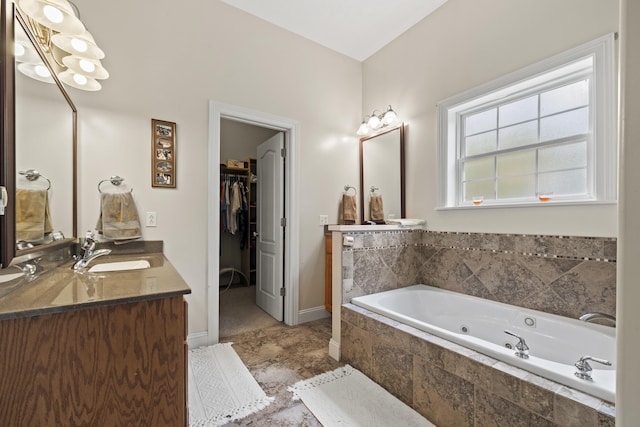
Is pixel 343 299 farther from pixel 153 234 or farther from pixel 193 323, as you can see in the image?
pixel 153 234

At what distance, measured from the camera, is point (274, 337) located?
8.27ft

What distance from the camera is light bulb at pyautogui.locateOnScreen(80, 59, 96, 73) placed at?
166 cm

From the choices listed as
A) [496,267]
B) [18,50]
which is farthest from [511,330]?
[18,50]

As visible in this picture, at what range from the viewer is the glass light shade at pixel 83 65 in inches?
64.4

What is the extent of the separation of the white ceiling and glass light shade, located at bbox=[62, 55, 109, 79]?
1375 millimetres

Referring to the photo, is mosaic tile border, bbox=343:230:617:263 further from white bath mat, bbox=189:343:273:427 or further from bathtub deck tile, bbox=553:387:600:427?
white bath mat, bbox=189:343:273:427

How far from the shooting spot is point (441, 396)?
4.68ft

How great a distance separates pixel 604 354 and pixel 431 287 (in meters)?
1.14

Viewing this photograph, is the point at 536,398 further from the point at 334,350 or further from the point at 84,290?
the point at 84,290

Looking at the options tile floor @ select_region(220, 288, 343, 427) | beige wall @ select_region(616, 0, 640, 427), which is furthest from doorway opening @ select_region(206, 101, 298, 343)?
beige wall @ select_region(616, 0, 640, 427)

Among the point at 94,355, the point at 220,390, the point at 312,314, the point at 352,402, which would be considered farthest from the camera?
the point at 312,314

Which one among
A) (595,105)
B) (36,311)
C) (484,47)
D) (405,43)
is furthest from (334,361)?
(405,43)

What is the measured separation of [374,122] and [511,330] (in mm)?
2211

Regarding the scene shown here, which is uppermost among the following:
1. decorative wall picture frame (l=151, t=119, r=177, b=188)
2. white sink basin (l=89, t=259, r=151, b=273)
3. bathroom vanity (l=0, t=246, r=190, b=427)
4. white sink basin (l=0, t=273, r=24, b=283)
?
decorative wall picture frame (l=151, t=119, r=177, b=188)
